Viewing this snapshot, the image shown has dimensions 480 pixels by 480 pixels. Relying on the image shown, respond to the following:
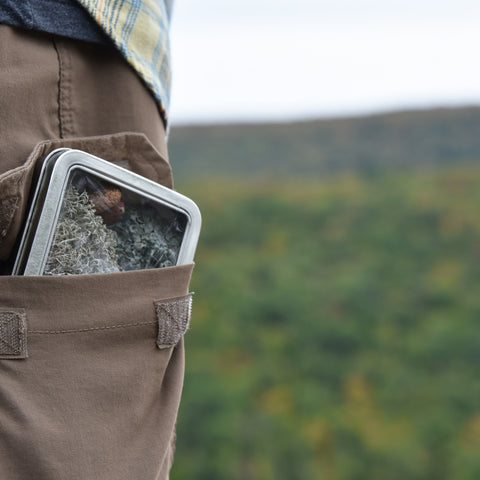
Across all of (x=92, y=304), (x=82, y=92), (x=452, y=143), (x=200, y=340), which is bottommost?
(x=200, y=340)

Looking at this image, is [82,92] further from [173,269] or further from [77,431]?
[77,431]

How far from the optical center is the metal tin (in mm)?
608

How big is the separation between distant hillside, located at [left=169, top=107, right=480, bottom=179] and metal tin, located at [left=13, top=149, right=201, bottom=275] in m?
3.71

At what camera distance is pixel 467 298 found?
300 centimetres

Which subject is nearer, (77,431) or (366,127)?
(77,431)

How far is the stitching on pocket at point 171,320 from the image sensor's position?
0.67 meters

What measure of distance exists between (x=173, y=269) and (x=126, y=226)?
67 mm

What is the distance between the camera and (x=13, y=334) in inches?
23.6

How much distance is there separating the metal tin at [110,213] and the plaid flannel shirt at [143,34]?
0.48ft

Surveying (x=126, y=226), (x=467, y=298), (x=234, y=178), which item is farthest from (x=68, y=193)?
(x=234, y=178)

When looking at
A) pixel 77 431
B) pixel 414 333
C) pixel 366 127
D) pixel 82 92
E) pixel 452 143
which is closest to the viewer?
pixel 77 431

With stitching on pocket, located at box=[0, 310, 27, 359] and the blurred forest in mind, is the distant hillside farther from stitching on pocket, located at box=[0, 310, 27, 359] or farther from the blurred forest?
stitching on pocket, located at box=[0, 310, 27, 359]

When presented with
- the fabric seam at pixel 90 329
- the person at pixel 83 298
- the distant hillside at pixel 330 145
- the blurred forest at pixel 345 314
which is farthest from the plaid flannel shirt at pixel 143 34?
the distant hillside at pixel 330 145

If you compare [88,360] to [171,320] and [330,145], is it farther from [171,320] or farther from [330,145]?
[330,145]
